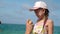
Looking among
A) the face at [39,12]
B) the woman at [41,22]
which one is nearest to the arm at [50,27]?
the woman at [41,22]

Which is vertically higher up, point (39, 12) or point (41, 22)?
point (39, 12)

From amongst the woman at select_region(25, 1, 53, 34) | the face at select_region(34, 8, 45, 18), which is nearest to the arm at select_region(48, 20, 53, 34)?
the woman at select_region(25, 1, 53, 34)

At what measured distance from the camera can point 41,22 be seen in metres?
3.67

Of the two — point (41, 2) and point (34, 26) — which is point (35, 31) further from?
point (41, 2)

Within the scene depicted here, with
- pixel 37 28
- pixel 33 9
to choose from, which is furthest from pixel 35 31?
pixel 33 9

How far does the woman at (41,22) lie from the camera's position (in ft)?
11.6

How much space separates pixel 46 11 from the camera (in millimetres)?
3682

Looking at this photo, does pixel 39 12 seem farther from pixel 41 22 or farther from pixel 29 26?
pixel 29 26

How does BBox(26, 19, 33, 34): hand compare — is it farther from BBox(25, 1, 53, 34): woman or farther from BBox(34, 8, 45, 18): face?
BBox(34, 8, 45, 18): face

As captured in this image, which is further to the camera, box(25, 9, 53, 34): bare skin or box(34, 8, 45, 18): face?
box(34, 8, 45, 18): face

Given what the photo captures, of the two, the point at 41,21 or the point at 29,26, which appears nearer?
the point at 29,26

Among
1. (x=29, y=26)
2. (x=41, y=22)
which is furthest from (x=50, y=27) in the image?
(x=29, y=26)

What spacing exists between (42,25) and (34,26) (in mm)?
122

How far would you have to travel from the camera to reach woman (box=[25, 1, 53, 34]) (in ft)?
11.6
